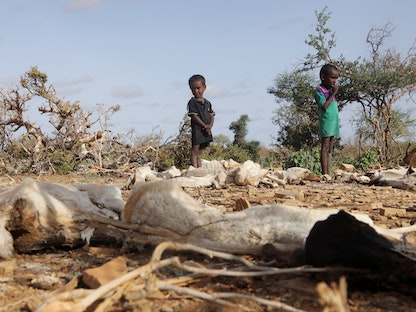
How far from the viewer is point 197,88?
25.0ft

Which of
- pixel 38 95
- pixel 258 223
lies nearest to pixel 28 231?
pixel 258 223

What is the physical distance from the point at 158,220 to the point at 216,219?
0.74 ft

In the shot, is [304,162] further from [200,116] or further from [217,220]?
[217,220]

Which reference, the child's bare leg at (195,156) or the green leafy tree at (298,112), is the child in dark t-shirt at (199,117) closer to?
the child's bare leg at (195,156)

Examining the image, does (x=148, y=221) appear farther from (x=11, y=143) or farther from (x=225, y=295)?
(x=11, y=143)

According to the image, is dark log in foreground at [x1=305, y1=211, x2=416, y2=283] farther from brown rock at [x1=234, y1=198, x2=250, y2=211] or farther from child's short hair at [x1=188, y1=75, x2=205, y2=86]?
child's short hair at [x1=188, y1=75, x2=205, y2=86]

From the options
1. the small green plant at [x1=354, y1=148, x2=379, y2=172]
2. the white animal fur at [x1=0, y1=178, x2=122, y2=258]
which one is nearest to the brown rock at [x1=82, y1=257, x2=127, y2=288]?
the white animal fur at [x1=0, y1=178, x2=122, y2=258]

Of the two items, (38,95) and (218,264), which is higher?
(38,95)

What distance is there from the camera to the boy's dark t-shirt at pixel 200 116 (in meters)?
7.50

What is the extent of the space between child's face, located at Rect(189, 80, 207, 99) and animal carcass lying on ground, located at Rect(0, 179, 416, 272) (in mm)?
5528

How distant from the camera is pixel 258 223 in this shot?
6.20ft

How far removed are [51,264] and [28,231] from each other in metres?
0.18

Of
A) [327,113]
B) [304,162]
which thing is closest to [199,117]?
[327,113]

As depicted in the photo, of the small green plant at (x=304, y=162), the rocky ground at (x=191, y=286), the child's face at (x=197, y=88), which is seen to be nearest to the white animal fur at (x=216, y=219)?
the rocky ground at (x=191, y=286)
